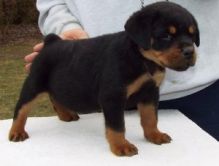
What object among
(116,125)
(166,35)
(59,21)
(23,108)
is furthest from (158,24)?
(59,21)

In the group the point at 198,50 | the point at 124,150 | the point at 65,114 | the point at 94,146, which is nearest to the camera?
the point at 124,150

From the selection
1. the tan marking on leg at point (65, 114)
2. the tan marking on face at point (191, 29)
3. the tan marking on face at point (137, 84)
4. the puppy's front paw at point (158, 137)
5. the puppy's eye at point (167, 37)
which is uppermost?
the tan marking on face at point (191, 29)

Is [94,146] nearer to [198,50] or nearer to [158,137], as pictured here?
[158,137]

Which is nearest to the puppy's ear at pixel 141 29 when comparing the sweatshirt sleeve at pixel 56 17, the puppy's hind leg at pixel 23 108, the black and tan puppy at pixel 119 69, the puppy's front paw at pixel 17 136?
the black and tan puppy at pixel 119 69

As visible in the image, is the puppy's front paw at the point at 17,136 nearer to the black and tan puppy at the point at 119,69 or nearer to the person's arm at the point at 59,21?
the black and tan puppy at the point at 119,69

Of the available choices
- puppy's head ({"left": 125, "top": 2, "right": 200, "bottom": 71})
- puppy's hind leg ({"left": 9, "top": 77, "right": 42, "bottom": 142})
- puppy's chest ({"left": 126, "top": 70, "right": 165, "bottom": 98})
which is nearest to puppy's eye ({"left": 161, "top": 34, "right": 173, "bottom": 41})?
puppy's head ({"left": 125, "top": 2, "right": 200, "bottom": 71})

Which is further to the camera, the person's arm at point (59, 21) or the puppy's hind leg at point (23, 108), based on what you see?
the person's arm at point (59, 21)

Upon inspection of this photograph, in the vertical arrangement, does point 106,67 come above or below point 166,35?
below

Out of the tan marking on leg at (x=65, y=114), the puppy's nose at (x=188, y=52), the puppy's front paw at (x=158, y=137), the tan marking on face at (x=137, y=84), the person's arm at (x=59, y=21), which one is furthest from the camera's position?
the person's arm at (x=59, y=21)
